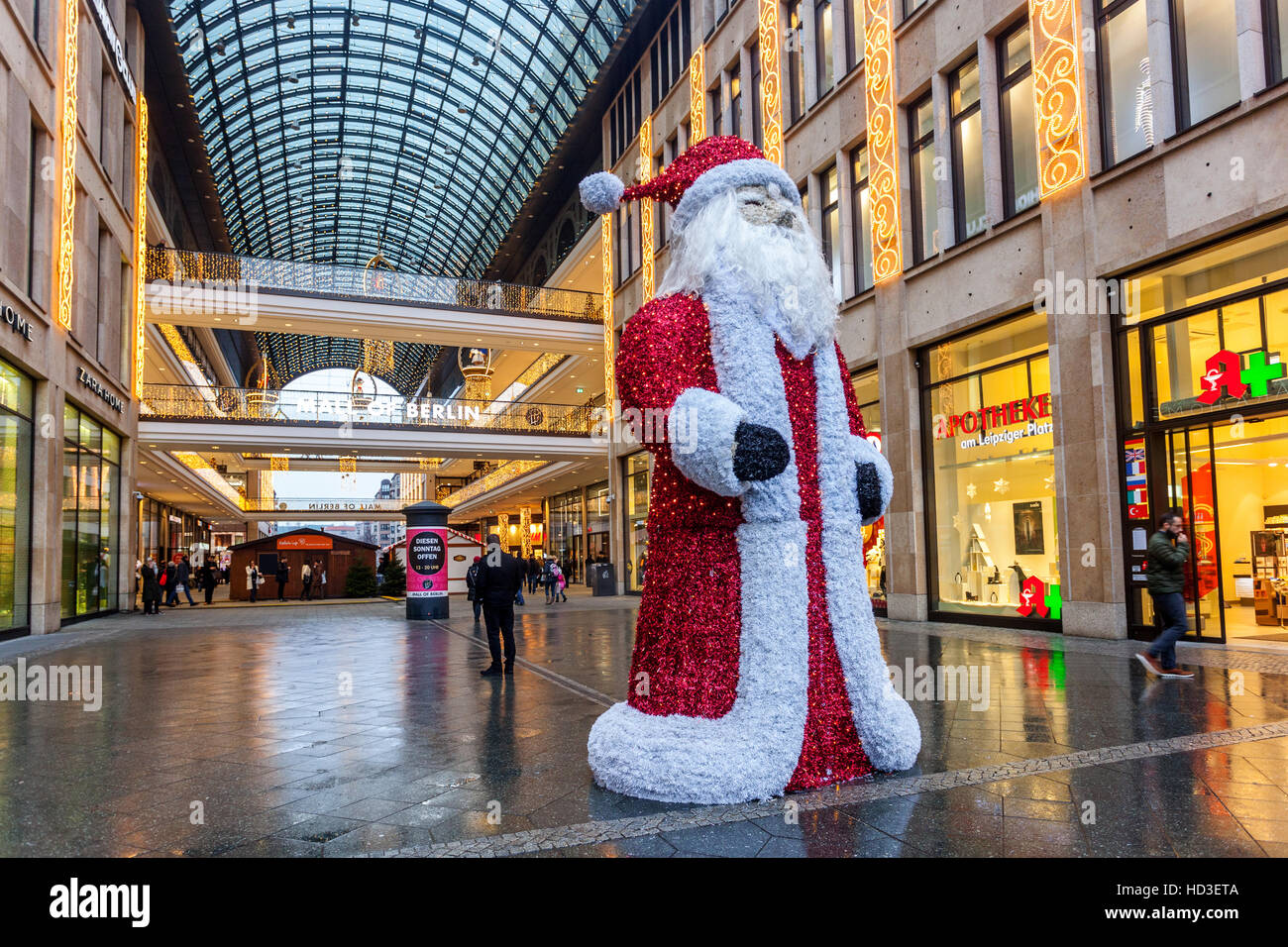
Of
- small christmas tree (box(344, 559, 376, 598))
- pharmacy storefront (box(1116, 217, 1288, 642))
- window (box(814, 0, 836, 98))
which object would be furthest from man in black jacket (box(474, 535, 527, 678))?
small christmas tree (box(344, 559, 376, 598))

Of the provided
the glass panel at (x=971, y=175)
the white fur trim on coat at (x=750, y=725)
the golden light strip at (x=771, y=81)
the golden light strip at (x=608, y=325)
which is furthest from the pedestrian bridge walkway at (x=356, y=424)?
the white fur trim on coat at (x=750, y=725)

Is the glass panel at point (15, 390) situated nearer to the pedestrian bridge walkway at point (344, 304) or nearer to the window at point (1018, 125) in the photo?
the pedestrian bridge walkway at point (344, 304)

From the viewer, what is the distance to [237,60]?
1040 inches

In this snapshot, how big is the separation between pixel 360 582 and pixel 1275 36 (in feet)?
90.9

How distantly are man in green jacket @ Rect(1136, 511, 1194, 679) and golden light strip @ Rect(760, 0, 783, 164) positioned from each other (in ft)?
40.0

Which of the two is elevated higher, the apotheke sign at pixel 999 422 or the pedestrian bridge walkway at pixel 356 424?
the pedestrian bridge walkway at pixel 356 424

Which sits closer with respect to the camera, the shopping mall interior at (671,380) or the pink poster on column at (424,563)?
the shopping mall interior at (671,380)

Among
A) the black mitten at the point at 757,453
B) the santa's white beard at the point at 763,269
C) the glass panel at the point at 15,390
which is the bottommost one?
the black mitten at the point at 757,453

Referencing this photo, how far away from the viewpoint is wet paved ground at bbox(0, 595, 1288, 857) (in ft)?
11.0

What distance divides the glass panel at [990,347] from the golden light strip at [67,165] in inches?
596

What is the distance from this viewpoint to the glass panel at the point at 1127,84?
973 cm

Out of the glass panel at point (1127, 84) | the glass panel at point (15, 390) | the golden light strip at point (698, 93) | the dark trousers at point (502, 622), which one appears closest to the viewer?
the dark trousers at point (502, 622)

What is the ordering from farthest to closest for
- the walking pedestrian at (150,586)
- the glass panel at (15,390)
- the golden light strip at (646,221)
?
the golden light strip at (646,221) < the walking pedestrian at (150,586) < the glass panel at (15,390)

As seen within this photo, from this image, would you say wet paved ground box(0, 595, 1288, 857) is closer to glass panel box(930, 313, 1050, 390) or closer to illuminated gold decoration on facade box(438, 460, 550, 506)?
glass panel box(930, 313, 1050, 390)
